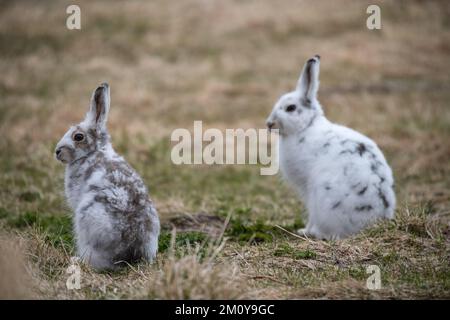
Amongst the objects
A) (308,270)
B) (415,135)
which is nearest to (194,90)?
(415,135)

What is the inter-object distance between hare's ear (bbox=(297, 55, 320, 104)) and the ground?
5.56 feet

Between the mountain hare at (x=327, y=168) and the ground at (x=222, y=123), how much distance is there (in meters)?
0.36

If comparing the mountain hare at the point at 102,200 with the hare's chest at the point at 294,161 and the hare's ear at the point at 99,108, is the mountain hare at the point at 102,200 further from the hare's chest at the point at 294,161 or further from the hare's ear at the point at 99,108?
the hare's chest at the point at 294,161

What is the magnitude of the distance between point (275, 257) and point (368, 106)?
10.6 meters

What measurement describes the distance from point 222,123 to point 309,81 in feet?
22.9

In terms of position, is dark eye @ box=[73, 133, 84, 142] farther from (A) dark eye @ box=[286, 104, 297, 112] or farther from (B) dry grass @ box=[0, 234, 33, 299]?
(A) dark eye @ box=[286, 104, 297, 112]

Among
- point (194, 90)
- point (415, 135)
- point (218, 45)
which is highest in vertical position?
point (218, 45)

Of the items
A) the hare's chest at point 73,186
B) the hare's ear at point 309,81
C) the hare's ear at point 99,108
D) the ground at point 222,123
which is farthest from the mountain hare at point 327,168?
the hare's chest at point 73,186

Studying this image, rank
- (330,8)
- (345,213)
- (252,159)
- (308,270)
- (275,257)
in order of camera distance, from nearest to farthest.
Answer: (308,270)
(275,257)
(345,213)
(252,159)
(330,8)

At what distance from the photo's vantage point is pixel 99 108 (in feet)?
19.4

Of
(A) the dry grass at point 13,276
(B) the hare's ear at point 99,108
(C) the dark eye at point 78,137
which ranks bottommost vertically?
(A) the dry grass at point 13,276

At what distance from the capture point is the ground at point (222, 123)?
16.1 ft
